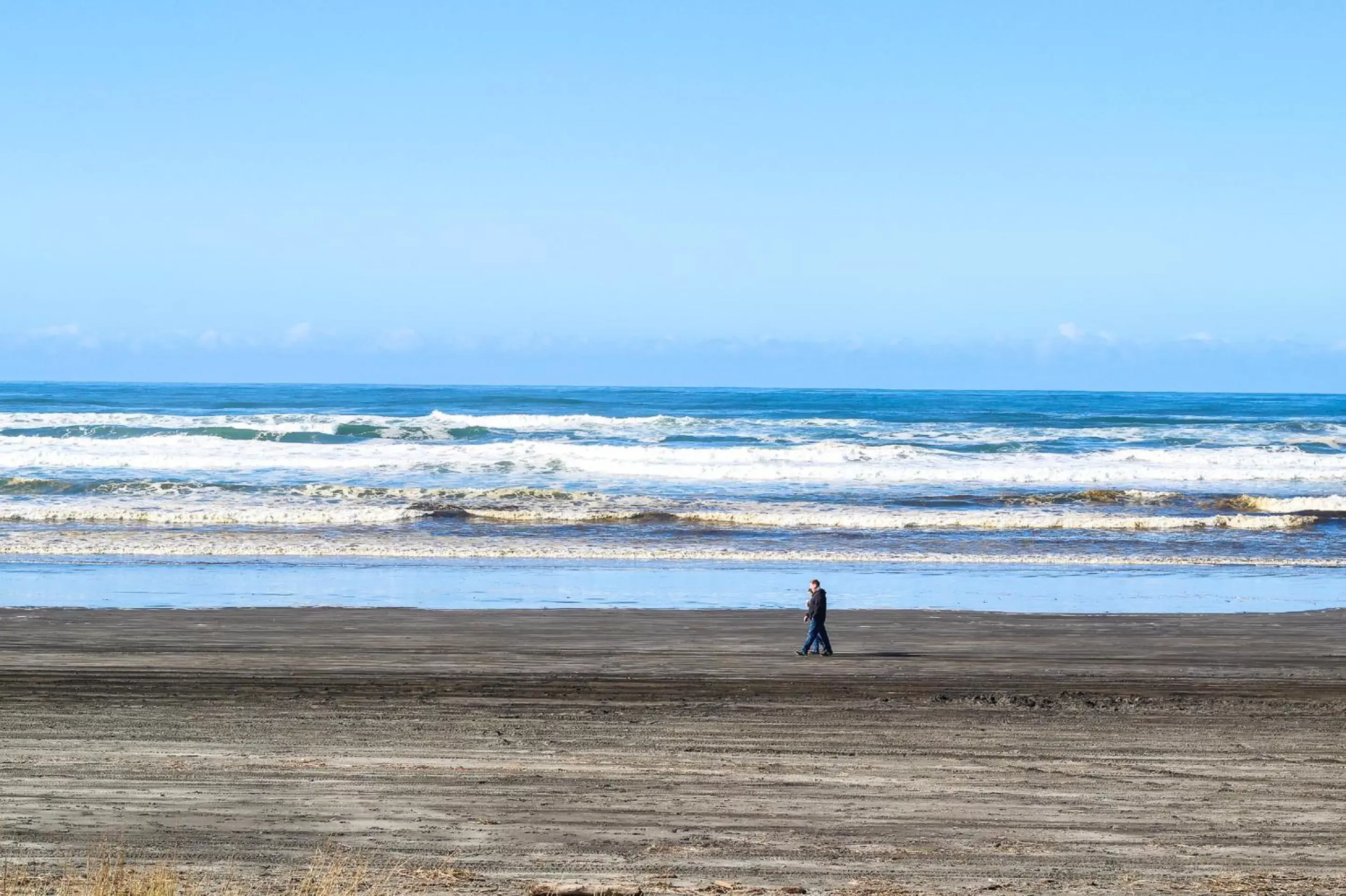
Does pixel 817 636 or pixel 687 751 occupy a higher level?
pixel 817 636

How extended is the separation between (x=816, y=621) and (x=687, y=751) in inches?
165

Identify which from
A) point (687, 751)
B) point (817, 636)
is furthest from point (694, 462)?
point (687, 751)

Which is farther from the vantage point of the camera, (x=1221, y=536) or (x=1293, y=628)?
(x=1221, y=536)

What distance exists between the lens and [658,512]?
94.2 ft

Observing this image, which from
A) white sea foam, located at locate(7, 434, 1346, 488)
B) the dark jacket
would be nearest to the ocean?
white sea foam, located at locate(7, 434, 1346, 488)

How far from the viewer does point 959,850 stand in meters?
7.53

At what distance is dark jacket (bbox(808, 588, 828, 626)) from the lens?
44.5 feet

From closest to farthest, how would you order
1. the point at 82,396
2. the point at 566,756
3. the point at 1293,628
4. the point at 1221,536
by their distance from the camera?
the point at 566,756
the point at 1293,628
the point at 1221,536
the point at 82,396

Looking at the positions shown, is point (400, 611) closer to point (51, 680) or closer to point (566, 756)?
point (51, 680)

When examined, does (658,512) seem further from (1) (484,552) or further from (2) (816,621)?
(2) (816,621)

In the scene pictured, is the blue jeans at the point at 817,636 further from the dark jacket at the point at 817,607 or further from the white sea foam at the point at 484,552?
the white sea foam at the point at 484,552

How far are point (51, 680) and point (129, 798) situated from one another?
4334mm

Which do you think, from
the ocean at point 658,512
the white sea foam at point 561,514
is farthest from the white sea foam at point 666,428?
the white sea foam at point 561,514

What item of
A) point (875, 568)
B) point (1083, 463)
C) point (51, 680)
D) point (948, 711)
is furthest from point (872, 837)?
point (1083, 463)
